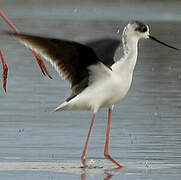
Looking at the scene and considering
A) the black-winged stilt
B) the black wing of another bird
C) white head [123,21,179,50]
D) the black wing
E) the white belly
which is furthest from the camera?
the black wing of another bird

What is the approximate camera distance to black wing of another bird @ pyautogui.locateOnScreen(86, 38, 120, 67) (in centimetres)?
889

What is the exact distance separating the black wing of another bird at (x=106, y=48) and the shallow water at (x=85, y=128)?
0.91m

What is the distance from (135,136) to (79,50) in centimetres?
188

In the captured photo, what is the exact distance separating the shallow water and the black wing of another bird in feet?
2.98

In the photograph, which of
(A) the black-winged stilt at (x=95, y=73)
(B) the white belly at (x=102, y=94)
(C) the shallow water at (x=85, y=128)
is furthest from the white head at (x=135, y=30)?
(C) the shallow water at (x=85, y=128)

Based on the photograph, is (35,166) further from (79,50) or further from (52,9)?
(52,9)

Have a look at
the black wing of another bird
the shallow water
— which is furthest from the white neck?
the shallow water

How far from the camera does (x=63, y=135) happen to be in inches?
377

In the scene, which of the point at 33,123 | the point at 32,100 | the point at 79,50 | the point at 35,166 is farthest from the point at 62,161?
the point at 32,100

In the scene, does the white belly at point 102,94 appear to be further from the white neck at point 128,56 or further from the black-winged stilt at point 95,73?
the white neck at point 128,56

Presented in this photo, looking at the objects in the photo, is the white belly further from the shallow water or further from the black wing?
the shallow water

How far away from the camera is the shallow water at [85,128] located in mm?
7906

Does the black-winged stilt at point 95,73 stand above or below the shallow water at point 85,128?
above

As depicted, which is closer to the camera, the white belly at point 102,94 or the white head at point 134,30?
the white belly at point 102,94
